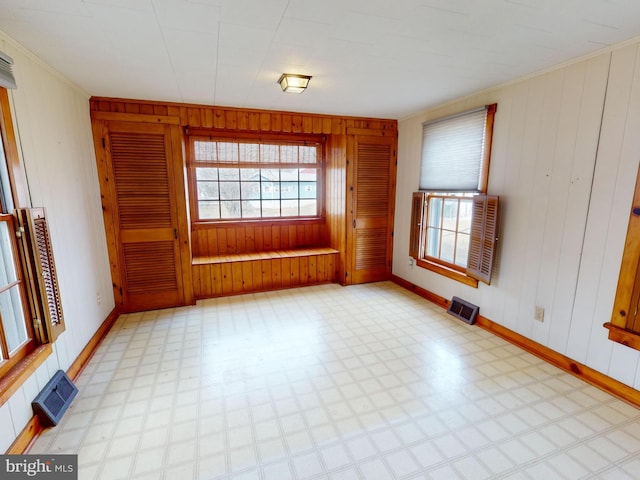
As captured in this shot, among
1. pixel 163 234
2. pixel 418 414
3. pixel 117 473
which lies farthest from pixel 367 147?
pixel 117 473

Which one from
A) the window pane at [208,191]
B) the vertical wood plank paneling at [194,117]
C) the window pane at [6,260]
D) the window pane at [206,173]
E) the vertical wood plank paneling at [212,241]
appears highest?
the vertical wood plank paneling at [194,117]

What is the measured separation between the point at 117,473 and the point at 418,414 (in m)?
1.66

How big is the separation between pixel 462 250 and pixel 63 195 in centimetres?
369

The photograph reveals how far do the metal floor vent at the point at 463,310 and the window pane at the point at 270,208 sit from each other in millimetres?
2616

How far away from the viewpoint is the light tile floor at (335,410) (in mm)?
1570

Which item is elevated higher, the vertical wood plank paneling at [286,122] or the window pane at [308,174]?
the vertical wood plank paneling at [286,122]

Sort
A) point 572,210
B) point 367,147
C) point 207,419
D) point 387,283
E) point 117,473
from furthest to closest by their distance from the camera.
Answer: point 387,283 → point 367,147 → point 572,210 → point 207,419 → point 117,473

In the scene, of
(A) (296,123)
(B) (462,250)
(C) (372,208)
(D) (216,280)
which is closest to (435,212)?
(B) (462,250)

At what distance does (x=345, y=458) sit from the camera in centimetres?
161

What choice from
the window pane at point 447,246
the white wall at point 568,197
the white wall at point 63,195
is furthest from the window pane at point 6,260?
the window pane at point 447,246

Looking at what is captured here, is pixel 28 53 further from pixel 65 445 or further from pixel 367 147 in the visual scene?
pixel 367 147

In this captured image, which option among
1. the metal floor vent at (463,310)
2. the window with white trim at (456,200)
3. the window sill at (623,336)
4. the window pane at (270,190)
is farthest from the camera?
the window pane at (270,190)

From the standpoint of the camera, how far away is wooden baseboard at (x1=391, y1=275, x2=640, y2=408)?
2.01 metres

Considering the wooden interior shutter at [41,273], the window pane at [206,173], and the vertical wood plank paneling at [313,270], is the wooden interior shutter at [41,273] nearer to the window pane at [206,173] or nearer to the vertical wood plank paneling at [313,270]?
the window pane at [206,173]
